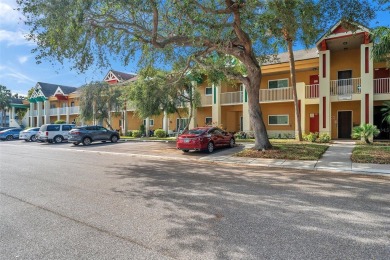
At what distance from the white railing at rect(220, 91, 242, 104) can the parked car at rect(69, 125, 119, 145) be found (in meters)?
11.1

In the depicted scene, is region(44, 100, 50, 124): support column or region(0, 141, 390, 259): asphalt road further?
region(44, 100, 50, 124): support column

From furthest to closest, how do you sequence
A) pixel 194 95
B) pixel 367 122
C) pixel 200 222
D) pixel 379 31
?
pixel 194 95, pixel 367 122, pixel 379 31, pixel 200 222

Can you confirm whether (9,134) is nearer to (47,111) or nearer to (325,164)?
(47,111)

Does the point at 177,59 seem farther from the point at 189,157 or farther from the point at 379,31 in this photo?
the point at 379,31

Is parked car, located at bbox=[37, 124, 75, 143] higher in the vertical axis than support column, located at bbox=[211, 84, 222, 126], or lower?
lower

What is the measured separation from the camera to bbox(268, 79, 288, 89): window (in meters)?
25.5

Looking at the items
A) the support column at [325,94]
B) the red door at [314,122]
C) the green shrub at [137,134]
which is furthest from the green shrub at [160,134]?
the support column at [325,94]

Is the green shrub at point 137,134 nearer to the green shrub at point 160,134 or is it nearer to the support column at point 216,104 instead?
the green shrub at point 160,134

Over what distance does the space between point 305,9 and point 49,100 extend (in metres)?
48.5

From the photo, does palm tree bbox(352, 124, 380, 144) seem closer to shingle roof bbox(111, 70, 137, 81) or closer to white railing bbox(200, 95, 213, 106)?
white railing bbox(200, 95, 213, 106)

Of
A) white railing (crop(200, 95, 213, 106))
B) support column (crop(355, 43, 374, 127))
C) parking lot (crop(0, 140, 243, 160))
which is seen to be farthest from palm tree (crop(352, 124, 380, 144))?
white railing (crop(200, 95, 213, 106))

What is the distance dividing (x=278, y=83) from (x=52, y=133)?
22693 mm

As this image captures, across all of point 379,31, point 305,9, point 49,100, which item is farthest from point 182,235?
point 49,100

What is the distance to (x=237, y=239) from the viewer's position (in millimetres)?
4207
